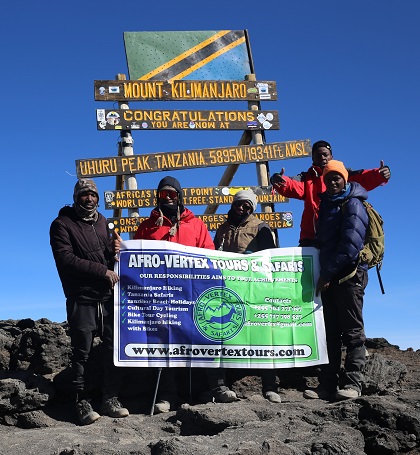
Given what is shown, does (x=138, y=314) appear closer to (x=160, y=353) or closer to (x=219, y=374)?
(x=160, y=353)

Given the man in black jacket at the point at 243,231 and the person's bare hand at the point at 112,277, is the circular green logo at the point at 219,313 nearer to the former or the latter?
the man in black jacket at the point at 243,231

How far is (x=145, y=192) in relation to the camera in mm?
12773

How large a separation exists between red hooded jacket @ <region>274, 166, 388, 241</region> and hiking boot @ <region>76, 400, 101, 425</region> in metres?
3.42

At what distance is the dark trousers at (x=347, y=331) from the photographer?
7.56 metres

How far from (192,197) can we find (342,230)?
5.98 metres

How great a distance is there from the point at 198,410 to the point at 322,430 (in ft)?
4.20

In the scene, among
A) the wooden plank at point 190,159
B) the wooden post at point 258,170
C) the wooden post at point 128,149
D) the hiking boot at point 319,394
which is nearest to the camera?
the hiking boot at point 319,394

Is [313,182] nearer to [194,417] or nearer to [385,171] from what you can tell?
[385,171]

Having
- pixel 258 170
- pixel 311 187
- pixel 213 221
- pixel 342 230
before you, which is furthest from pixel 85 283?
pixel 258 170

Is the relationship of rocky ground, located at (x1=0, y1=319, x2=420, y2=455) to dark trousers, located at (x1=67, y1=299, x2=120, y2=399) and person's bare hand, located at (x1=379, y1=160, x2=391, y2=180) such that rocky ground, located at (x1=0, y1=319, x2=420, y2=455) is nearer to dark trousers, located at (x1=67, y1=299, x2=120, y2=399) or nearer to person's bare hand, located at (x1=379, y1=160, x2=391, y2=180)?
dark trousers, located at (x1=67, y1=299, x2=120, y2=399)

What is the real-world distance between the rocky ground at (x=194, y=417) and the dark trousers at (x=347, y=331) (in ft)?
1.40

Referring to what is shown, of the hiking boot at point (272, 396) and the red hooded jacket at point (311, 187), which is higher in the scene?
the red hooded jacket at point (311, 187)

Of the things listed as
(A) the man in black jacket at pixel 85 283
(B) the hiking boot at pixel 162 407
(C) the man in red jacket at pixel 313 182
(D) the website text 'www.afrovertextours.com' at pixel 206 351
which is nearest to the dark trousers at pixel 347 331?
(D) the website text 'www.afrovertextours.com' at pixel 206 351

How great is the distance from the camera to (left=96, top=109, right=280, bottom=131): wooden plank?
1281 cm
